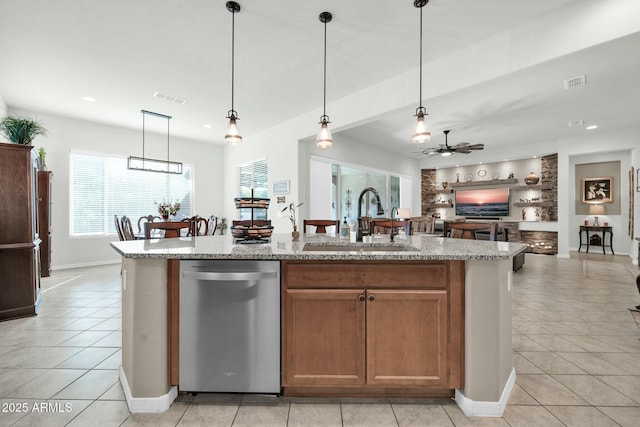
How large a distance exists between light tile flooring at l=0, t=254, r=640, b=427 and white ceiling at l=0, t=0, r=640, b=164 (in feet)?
8.61

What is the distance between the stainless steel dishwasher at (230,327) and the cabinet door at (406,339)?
0.58 metres

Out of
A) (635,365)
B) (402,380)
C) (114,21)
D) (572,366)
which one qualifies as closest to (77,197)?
(114,21)

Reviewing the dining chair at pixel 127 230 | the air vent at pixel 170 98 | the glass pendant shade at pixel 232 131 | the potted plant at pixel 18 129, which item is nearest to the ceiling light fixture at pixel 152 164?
the air vent at pixel 170 98

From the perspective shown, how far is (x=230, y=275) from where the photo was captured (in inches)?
66.0

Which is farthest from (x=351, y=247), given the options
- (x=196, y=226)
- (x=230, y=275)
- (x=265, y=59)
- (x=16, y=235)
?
(x=16, y=235)

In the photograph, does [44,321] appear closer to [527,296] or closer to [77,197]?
[77,197]

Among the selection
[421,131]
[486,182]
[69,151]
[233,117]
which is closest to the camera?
[421,131]

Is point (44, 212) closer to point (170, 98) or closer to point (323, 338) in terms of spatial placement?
point (170, 98)

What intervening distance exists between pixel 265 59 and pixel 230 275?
3005mm

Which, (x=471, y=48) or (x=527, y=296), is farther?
(x=527, y=296)

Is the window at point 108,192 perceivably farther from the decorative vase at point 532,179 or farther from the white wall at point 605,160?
the white wall at point 605,160

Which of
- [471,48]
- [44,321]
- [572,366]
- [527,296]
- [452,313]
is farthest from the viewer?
[527,296]

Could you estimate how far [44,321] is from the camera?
3055mm

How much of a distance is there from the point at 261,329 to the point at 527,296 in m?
A: 3.98
